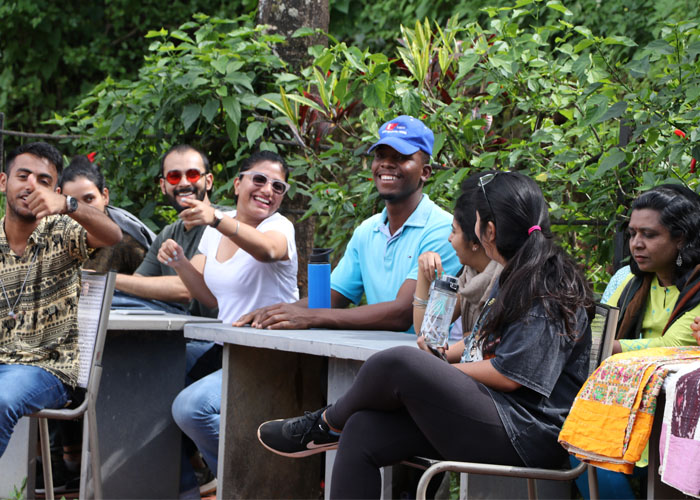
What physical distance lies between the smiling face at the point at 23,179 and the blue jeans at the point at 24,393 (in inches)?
25.4

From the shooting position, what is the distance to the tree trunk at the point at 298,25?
555 cm

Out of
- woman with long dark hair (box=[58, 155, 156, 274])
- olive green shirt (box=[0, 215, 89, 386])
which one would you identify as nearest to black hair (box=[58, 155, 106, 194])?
woman with long dark hair (box=[58, 155, 156, 274])

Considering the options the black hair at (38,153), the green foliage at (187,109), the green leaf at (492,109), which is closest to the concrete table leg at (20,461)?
the black hair at (38,153)

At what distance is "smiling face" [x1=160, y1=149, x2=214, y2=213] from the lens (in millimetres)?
4723

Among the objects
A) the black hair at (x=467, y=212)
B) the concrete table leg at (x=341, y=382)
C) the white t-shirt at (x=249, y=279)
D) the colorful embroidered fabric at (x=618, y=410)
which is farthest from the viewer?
the white t-shirt at (x=249, y=279)

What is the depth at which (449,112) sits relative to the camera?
431 centimetres

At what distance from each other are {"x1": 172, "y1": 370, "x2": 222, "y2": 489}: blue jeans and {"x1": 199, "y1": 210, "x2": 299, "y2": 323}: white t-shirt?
15.3 inches

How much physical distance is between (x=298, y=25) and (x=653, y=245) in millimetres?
3179

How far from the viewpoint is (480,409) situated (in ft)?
8.33

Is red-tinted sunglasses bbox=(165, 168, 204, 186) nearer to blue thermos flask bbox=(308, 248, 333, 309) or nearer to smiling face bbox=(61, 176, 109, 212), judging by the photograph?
smiling face bbox=(61, 176, 109, 212)

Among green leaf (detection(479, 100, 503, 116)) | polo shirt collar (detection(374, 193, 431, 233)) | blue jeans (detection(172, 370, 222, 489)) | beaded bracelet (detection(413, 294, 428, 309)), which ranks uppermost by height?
green leaf (detection(479, 100, 503, 116))

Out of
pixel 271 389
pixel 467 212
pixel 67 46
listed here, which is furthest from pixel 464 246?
pixel 67 46

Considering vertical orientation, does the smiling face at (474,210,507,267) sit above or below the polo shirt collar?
below

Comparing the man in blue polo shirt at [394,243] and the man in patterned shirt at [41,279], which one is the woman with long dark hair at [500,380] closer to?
the man in blue polo shirt at [394,243]
